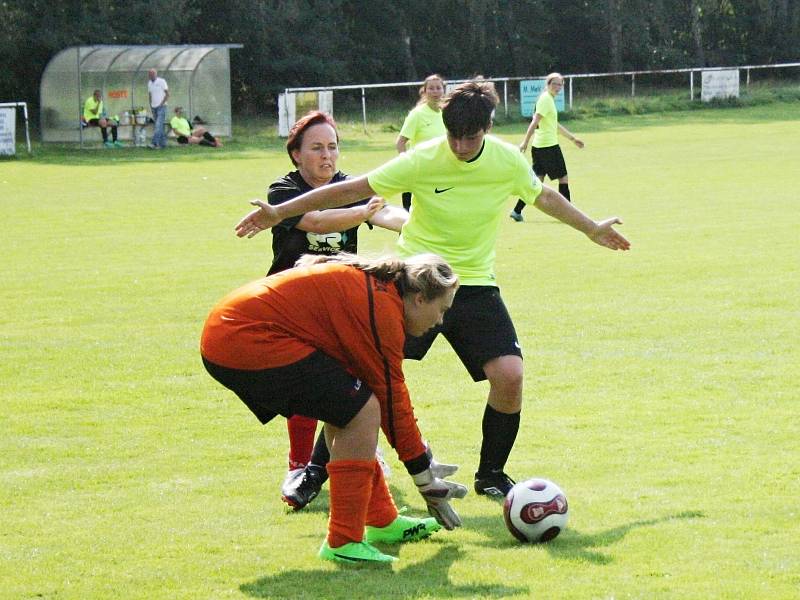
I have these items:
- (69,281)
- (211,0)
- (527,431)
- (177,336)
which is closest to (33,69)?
(211,0)

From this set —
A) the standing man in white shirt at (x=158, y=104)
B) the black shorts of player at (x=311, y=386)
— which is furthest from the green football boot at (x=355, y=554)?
the standing man in white shirt at (x=158, y=104)

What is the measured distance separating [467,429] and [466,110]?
101 inches

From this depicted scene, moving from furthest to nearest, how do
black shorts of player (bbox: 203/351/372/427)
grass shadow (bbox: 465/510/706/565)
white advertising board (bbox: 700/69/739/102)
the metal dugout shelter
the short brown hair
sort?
1. white advertising board (bbox: 700/69/739/102)
2. the metal dugout shelter
3. the short brown hair
4. grass shadow (bbox: 465/510/706/565)
5. black shorts of player (bbox: 203/351/372/427)

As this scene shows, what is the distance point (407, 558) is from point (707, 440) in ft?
8.18

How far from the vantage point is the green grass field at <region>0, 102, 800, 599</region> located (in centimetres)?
528

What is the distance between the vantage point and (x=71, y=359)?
10195mm

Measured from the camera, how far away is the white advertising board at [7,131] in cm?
3306

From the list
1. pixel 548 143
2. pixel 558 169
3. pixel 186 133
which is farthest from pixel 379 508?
pixel 186 133

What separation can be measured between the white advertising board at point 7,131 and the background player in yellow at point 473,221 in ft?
93.7

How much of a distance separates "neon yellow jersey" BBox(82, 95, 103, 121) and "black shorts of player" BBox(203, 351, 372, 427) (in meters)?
34.4

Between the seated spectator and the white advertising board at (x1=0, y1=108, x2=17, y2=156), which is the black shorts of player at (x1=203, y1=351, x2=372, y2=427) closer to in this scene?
the white advertising board at (x1=0, y1=108, x2=17, y2=156)

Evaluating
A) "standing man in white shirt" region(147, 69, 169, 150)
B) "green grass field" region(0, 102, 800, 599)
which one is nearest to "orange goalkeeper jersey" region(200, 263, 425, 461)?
"green grass field" region(0, 102, 800, 599)

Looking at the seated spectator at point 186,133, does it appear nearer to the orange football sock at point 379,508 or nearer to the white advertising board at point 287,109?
the white advertising board at point 287,109

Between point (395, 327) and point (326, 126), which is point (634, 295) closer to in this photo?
point (326, 126)
